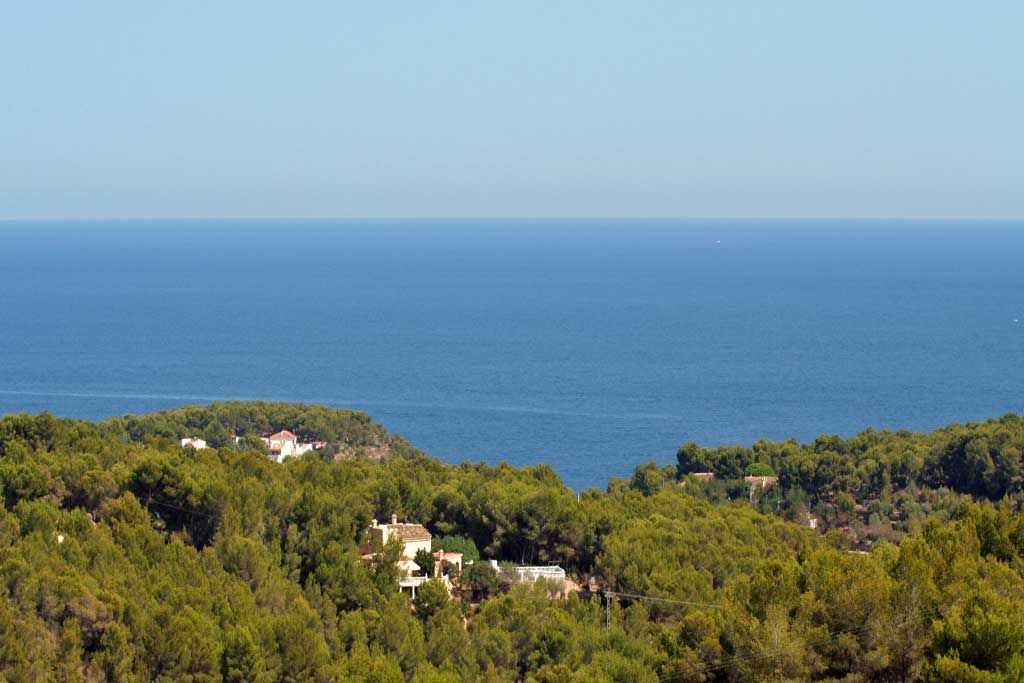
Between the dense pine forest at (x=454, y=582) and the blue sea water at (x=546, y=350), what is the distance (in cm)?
1571

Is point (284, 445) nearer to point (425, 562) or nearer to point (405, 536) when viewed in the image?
point (405, 536)

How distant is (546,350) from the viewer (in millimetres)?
61906

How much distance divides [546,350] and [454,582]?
4387cm

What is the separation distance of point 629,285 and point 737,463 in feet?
242

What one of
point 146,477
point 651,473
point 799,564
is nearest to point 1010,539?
point 799,564

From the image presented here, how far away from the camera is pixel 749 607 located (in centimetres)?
1380

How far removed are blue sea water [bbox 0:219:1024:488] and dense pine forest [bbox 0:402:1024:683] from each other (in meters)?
15.7

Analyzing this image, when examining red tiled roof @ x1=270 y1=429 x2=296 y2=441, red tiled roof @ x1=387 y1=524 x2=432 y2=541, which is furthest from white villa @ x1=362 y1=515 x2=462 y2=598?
red tiled roof @ x1=270 y1=429 x2=296 y2=441

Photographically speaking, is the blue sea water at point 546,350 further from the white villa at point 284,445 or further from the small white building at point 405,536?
the small white building at point 405,536

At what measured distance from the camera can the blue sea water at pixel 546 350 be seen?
4466cm

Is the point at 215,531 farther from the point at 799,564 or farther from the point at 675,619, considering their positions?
the point at 799,564

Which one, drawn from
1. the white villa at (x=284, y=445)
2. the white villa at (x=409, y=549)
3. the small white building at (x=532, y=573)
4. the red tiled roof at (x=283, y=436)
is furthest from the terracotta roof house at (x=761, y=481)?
the red tiled roof at (x=283, y=436)

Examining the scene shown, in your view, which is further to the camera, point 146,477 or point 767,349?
point 767,349

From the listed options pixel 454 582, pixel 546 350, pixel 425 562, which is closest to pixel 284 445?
pixel 425 562
